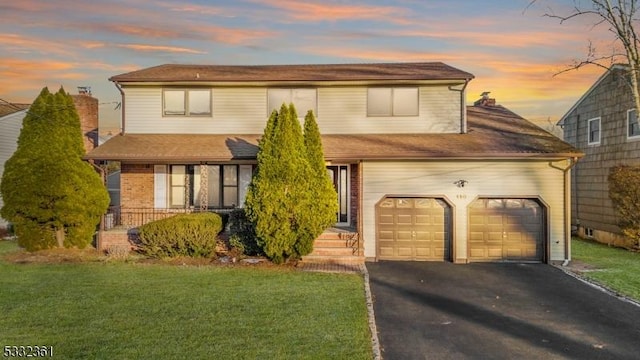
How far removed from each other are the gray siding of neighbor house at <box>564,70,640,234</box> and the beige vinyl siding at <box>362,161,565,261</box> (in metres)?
5.34

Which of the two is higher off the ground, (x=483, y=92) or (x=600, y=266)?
(x=483, y=92)

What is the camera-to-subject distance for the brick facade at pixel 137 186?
16453mm

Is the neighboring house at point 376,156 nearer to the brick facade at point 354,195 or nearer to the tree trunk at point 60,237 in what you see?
the brick facade at point 354,195

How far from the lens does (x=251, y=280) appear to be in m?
11.1

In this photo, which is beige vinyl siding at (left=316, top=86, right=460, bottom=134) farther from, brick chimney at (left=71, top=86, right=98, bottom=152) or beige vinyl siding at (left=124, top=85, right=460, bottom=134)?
brick chimney at (left=71, top=86, right=98, bottom=152)

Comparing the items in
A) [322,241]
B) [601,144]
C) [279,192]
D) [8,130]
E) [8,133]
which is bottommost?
[322,241]

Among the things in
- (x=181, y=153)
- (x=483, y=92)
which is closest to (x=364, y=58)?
(x=483, y=92)

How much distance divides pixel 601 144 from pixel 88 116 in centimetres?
2409

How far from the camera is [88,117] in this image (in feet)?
74.5

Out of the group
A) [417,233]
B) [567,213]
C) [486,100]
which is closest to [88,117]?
A: [417,233]

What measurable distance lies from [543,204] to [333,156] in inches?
272

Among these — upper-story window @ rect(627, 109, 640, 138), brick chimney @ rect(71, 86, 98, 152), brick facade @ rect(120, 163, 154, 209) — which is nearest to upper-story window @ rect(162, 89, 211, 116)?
brick facade @ rect(120, 163, 154, 209)

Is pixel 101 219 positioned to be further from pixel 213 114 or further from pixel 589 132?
pixel 589 132

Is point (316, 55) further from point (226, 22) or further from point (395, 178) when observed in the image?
point (395, 178)
